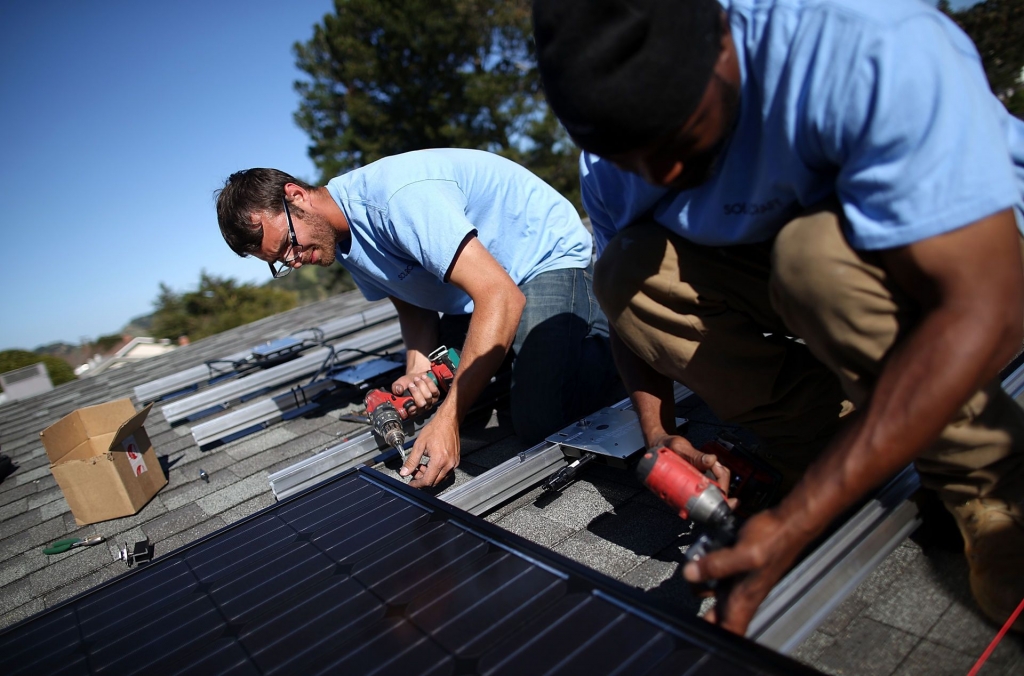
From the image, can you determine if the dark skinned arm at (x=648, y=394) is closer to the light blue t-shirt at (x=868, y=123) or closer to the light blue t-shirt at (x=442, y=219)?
the light blue t-shirt at (x=868, y=123)

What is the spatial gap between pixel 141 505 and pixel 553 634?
2545 mm

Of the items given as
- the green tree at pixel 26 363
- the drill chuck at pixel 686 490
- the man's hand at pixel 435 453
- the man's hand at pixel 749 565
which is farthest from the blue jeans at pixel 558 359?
the green tree at pixel 26 363

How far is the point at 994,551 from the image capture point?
3.77ft

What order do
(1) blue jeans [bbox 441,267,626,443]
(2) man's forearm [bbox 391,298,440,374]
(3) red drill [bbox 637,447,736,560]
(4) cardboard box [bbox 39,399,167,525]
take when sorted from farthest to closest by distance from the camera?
(2) man's forearm [bbox 391,298,440,374] → (4) cardboard box [bbox 39,399,167,525] → (1) blue jeans [bbox 441,267,626,443] → (3) red drill [bbox 637,447,736,560]

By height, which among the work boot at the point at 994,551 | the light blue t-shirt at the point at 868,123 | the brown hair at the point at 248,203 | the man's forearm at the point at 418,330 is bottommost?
the work boot at the point at 994,551

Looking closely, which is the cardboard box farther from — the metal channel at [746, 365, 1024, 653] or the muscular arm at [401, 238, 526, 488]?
the metal channel at [746, 365, 1024, 653]

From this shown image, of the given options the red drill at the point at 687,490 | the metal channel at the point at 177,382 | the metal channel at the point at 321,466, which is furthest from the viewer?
the metal channel at the point at 177,382

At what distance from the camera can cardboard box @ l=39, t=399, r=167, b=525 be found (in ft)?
8.95

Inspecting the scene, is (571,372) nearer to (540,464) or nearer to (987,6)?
(540,464)

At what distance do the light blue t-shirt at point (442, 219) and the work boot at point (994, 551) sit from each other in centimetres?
176

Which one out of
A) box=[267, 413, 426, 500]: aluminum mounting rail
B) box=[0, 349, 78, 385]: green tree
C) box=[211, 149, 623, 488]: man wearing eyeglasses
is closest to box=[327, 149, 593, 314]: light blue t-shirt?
box=[211, 149, 623, 488]: man wearing eyeglasses

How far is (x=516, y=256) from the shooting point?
2824 mm

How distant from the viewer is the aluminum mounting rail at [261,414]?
3.56m

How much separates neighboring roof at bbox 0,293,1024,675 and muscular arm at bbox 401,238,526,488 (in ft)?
0.86
